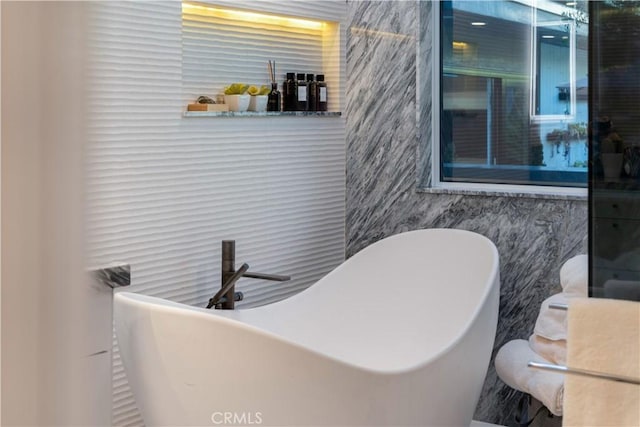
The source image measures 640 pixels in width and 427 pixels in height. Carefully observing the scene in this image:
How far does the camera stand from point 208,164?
3654mm

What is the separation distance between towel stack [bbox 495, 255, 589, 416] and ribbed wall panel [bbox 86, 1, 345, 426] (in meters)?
1.30

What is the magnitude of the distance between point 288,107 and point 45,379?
12.7ft

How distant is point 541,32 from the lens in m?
3.89

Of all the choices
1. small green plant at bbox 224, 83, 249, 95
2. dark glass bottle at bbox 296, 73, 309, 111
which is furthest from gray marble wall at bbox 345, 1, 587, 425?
small green plant at bbox 224, 83, 249, 95

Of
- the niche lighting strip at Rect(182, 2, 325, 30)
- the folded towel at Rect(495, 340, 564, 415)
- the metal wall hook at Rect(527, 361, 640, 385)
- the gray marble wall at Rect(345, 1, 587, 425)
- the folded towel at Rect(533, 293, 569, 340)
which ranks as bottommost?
the folded towel at Rect(495, 340, 564, 415)

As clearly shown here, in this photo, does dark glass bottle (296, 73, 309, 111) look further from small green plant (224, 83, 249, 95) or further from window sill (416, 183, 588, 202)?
window sill (416, 183, 588, 202)

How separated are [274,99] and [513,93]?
3.95 ft

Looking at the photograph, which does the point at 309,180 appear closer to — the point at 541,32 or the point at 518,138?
the point at 518,138

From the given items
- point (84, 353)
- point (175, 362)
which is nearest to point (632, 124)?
point (84, 353)

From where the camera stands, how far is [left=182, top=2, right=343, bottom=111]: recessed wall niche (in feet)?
12.0

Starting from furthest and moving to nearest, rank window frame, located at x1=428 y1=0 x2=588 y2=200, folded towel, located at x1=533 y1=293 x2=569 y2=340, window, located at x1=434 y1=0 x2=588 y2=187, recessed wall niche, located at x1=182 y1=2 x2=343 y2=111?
window frame, located at x1=428 y1=0 x2=588 y2=200 < window, located at x1=434 y1=0 x2=588 y2=187 < recessed wall niche, located at x1=182 y1=2 x2=343 y2=111 < folded towel, located at x1=533 y1=293 x2=569 y2=340

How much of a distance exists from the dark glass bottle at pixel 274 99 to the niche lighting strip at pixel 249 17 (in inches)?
13.4

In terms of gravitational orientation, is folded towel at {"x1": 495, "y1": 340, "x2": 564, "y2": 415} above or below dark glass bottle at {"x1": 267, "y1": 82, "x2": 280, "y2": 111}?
below

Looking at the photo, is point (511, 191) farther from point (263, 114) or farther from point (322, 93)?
point (263, 114)
